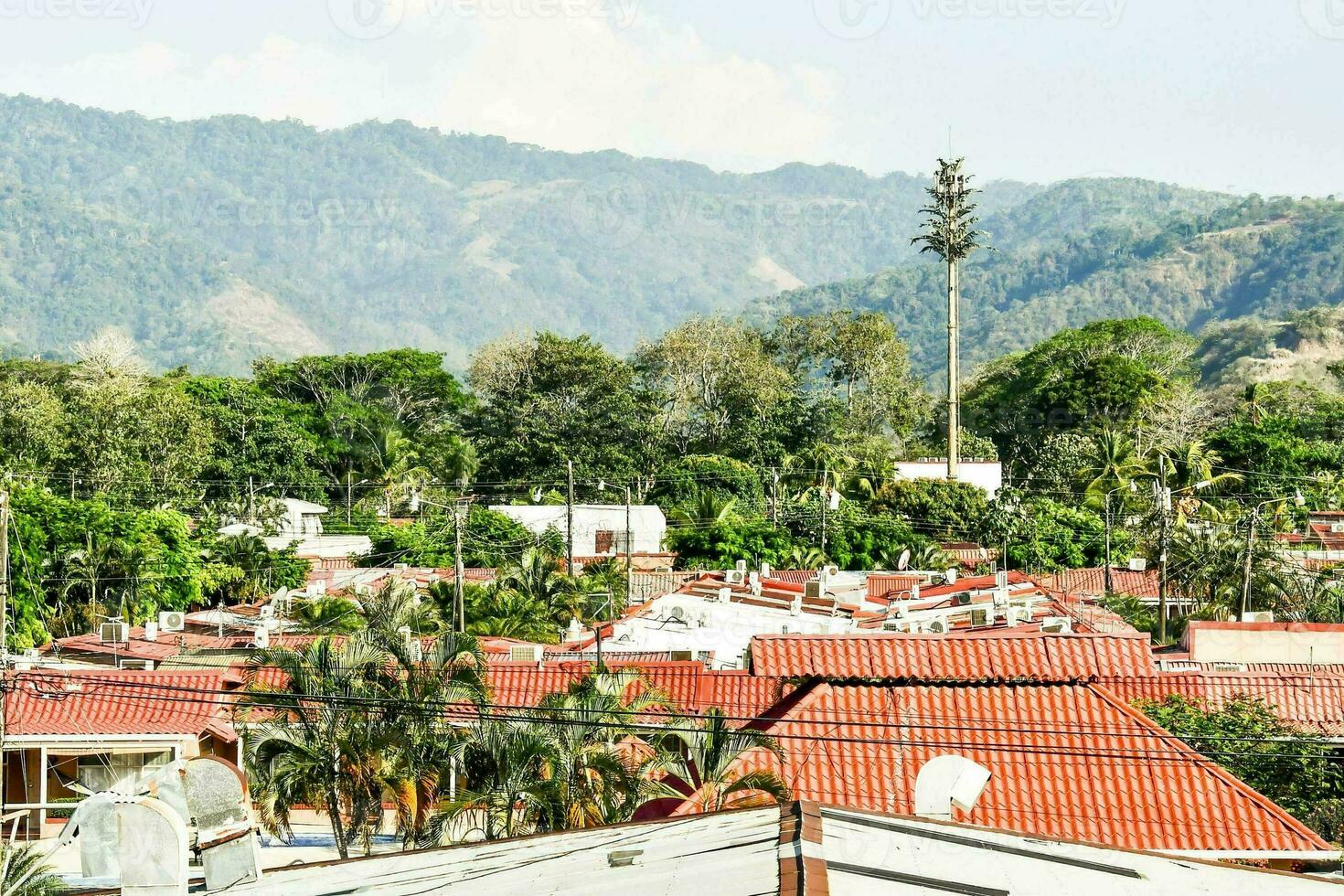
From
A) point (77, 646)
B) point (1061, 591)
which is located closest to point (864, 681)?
point (77, 646)

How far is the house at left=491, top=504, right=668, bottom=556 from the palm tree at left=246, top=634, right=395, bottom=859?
1384 inches

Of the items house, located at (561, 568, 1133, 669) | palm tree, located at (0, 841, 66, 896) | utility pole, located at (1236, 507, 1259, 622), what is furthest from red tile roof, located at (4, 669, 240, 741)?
utility pole, located at (1236, 507, 1259, 622)

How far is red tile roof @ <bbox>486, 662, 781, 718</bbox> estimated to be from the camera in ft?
70.3

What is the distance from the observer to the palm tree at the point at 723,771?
16.0 metres

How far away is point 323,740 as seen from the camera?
60.1 ft

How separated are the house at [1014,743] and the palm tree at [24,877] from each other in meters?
6.18

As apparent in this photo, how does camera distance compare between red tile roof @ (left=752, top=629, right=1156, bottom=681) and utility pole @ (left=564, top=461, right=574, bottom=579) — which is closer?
red tile roof @ (left=752, top=629, right=1156, bottom=681)

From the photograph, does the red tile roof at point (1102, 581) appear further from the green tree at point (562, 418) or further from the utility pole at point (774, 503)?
the green tree at point (562, 418)

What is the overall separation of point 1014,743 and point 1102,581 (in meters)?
29.7

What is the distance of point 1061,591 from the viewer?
4116cm

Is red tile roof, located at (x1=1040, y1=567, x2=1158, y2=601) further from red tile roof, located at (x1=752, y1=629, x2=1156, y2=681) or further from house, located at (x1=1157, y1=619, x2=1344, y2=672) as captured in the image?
A: red tile roof, located at (x1=752, y1=629, x2=1156, y2=681)

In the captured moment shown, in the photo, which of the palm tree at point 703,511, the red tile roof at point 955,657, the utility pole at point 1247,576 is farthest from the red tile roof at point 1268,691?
the palm tree at point 703,511

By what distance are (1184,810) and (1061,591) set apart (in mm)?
24778

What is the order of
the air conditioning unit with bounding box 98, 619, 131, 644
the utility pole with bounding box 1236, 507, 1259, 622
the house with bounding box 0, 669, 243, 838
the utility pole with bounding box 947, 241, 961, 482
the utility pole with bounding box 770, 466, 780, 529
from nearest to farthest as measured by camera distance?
the house with bounding box 0, 669, 243, 838 < the air conditioning unit with bounding box 98, 619, 131, 644 < the utility pole with bounding box 1236, 507, 1259, 622 < the utility pole with bounding box 770, 466, 780, 529 < the utility pole with bounding box 947, 241, 961, 482
